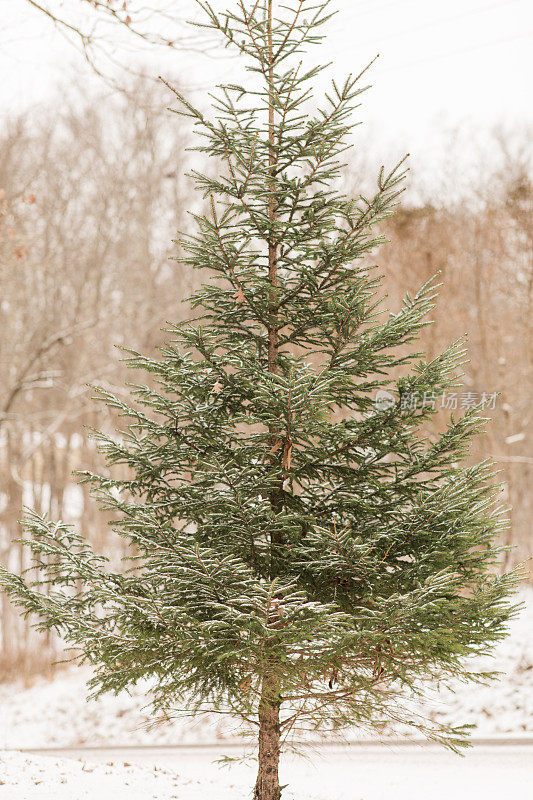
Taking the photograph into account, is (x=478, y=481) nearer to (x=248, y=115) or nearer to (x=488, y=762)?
(x=248, y=115)

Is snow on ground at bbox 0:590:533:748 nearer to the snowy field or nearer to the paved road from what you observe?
the snowy field

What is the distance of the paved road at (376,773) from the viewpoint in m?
7.98

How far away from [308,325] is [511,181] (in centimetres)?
945

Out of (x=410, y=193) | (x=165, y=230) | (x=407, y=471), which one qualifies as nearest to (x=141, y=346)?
(x=165, y=230)

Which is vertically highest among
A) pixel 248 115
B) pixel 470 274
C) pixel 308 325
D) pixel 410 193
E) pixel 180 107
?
pixel 180 107

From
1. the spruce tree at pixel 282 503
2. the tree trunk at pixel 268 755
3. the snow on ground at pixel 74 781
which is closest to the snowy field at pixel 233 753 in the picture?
the snow on ground at pixel 74 781

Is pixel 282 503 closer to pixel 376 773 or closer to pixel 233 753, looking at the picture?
pixel 376 773

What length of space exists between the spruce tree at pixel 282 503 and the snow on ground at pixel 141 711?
4.31 m

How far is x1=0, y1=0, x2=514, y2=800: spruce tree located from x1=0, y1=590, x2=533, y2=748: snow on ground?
4.31 m

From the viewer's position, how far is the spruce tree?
4.63m

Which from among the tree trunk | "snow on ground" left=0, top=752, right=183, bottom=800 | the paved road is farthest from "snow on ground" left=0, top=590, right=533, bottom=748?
the tree trunk

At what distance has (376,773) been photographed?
356 inches

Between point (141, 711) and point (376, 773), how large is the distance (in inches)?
179

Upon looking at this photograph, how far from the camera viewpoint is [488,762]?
886 centimetres
